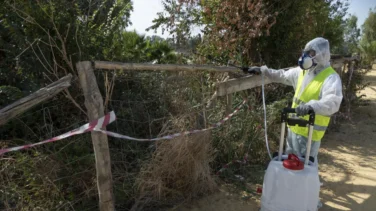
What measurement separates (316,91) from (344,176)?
6.77 feet

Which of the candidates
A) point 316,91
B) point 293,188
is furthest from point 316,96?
point 293,188

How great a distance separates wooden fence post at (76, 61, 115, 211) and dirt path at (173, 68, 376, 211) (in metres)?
0.94

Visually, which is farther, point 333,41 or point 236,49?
point 333,41

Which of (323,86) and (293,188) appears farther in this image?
(323,86)

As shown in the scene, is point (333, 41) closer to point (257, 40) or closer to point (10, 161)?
point (257, 40)

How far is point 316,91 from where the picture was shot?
304 centimetres

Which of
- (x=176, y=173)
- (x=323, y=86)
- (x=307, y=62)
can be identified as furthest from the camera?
(x=176, y=173)

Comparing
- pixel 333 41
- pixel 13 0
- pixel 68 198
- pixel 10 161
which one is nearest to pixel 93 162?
pixel 68 198

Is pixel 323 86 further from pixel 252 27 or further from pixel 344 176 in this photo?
pixel 252 27

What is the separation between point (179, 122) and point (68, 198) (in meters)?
1.34

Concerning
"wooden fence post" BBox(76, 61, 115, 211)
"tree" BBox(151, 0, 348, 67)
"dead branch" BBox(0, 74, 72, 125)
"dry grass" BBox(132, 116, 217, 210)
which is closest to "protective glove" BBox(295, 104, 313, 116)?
"dry grass" BBox(132, 116, 217, 210)

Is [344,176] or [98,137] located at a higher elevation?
[98,137]

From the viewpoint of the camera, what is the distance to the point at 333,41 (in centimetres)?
1139

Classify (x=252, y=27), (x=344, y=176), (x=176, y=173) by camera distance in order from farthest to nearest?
(x=252, y=27) < (x=344, y=176) < (x=176, y=173)
